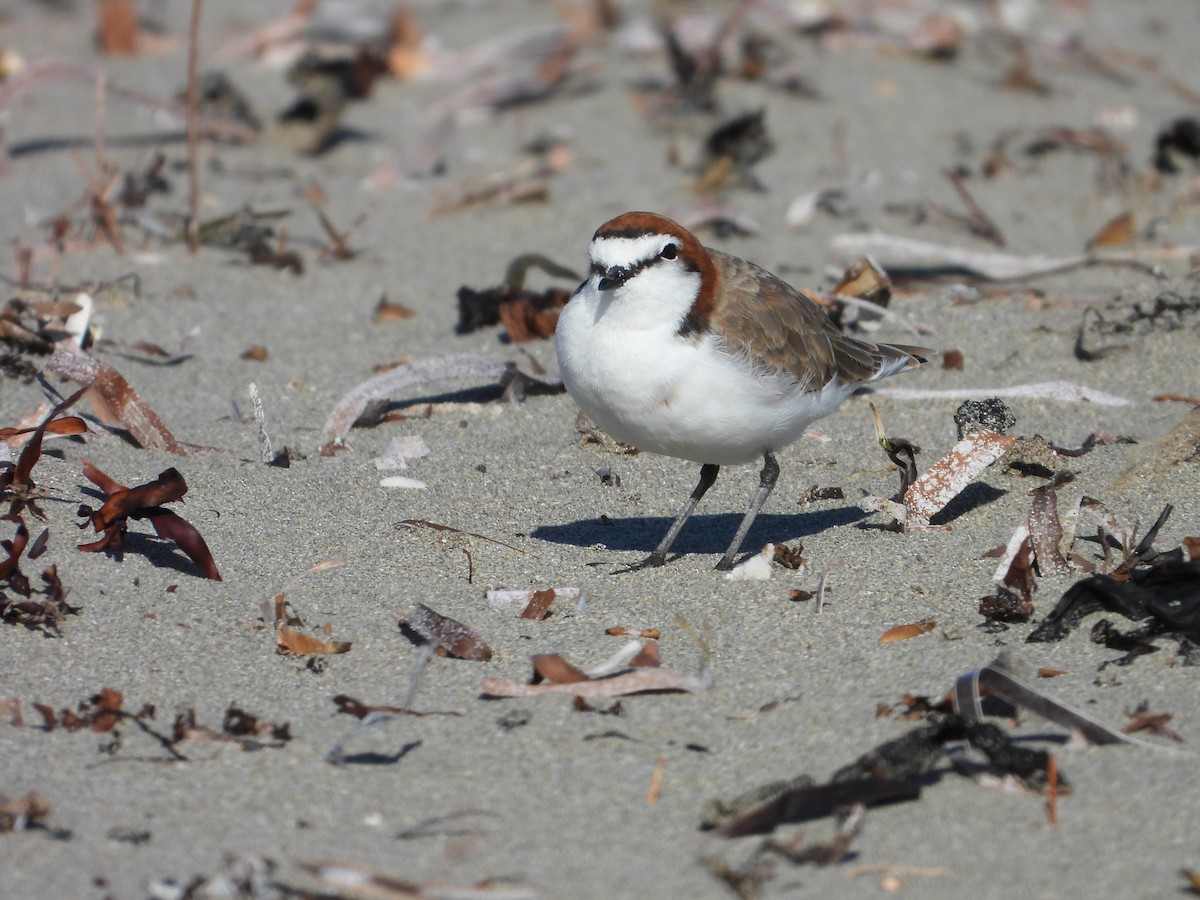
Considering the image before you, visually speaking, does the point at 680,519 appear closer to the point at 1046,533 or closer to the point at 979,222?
the point at 1046,533

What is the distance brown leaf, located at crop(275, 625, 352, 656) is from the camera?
4.12 meters

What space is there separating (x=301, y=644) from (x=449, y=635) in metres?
0.43

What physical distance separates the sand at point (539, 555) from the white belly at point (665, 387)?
503 mm

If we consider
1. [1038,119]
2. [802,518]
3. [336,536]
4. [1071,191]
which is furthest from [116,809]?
[1038,119]

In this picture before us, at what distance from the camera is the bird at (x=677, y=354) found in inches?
178

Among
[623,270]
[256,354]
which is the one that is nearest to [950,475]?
[623,270]

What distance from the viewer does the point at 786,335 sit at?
4930 millimetres

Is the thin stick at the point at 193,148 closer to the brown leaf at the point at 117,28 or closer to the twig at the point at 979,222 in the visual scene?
the brown leaf at the point at 117,28

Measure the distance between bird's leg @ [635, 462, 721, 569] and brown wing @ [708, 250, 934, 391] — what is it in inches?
19.5

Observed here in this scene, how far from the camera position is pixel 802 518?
5398 millimetres

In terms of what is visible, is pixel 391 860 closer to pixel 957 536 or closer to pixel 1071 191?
pixel 957 536

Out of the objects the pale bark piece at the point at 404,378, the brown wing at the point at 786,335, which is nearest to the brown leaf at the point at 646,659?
the brown wing at the point at 786,335

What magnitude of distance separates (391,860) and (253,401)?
2.61m

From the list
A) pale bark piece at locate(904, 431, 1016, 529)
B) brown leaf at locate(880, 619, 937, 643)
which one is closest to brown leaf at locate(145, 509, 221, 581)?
brown leaf at locate(880, 619, 937, 643)
